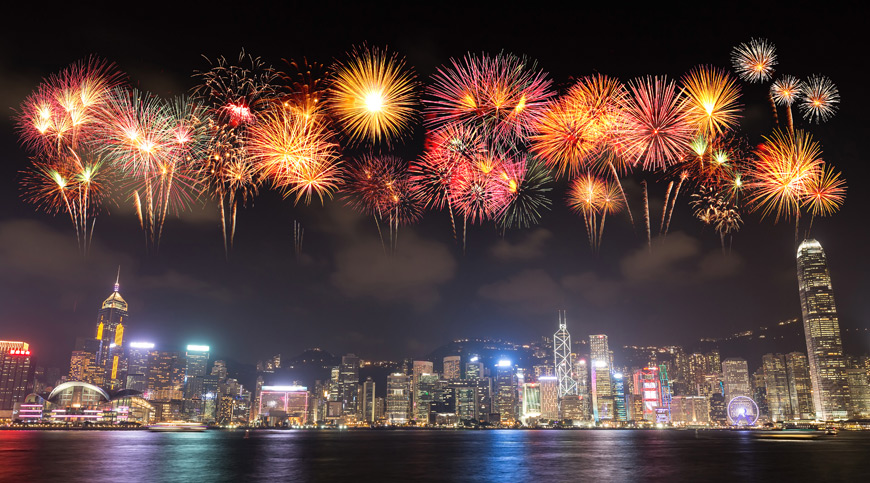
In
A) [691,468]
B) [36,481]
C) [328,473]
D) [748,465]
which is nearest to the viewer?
[36,481]

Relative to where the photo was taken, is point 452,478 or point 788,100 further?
point 452,478

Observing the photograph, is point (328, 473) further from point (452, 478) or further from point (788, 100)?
point (788, 100)

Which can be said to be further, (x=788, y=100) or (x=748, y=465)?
(x=748, y=465)

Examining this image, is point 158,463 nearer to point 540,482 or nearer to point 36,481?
point 36,481

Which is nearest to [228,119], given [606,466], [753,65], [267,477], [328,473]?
[753,65]

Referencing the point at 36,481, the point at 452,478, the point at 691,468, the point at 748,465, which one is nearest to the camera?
the point at 36,481

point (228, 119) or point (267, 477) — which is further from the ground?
point (228, 119)

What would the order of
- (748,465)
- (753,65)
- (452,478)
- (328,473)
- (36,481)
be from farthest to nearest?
(748,465)
(328,473)
(452,478)
(36,481)
(753,65)

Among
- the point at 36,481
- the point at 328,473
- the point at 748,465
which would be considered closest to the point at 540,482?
the point at 328,473

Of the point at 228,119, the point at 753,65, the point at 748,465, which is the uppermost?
the point at 753,65
